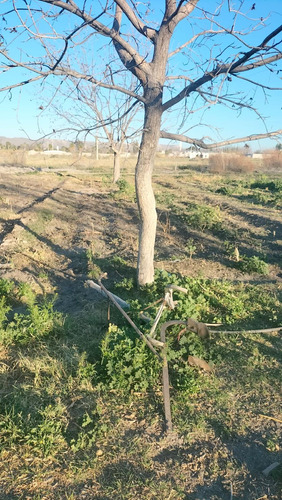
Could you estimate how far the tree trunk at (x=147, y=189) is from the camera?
4.36 meters

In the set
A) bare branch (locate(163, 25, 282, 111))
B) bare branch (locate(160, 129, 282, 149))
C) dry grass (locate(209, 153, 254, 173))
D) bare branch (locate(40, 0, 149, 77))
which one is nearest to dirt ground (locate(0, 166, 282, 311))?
bare branch (locate(160, 129, 282, 149))

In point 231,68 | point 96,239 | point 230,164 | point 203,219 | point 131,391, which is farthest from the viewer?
point 230,164

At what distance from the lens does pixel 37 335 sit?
378 cm

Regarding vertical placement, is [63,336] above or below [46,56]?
below

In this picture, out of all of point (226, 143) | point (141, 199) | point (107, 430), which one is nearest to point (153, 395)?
point (107, 430)

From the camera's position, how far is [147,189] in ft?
15.3

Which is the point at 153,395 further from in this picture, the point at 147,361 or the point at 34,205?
the point at 34,205

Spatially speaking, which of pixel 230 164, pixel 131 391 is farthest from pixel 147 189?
pixel 230 164

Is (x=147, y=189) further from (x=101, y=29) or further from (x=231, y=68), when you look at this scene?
(x=101, y=29)

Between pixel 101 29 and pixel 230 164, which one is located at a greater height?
pixel 101 29

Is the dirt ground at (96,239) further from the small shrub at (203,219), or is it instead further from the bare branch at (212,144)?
the bare branch at (212,144)

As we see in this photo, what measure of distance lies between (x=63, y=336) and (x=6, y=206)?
28.3 ft

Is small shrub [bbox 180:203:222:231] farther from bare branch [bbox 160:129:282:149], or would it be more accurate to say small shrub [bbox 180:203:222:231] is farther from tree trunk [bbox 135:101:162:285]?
bare branch [bbox 160:129:282:149]

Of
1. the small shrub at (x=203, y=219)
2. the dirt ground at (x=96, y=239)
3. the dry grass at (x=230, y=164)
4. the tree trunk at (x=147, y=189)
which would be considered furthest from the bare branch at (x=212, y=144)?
the dry grass at (x=230, y=164)
